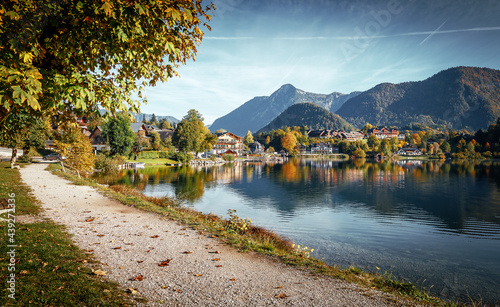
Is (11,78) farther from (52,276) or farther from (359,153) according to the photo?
(359,153)

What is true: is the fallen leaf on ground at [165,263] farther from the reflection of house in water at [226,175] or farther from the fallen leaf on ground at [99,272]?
the reflection of house in water at [226,175]

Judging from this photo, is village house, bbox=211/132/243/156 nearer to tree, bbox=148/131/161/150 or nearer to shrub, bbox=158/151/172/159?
tree, bbox=148/131/161/150

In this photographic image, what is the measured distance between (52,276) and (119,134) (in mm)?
66910

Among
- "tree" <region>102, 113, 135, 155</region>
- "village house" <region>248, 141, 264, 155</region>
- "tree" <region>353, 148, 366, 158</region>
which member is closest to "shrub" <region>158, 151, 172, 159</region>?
"tree" <region>102, 113, 135, 155</region>

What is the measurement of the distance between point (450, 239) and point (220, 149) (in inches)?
4884

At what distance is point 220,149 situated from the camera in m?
139

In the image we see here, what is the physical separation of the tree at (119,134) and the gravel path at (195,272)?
196 feet

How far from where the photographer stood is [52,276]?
18.6ft

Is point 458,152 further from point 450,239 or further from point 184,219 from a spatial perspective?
point 184,219

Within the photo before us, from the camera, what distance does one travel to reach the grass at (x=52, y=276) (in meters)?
4.87

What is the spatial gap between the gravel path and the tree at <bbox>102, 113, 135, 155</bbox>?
196 feet

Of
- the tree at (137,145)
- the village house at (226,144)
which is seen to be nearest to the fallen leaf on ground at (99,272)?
the tree at (137,145)

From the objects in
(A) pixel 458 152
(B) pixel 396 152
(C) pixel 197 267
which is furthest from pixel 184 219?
(B) pixel 396 152

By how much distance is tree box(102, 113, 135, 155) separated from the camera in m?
65.1
